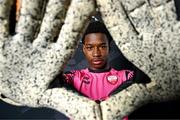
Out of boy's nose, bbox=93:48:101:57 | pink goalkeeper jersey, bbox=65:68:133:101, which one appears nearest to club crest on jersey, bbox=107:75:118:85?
pink goalkeeper jersey, bbox=65:68:133:101

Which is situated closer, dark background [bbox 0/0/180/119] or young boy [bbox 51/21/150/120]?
dark background [bbox 0/0/180/119]

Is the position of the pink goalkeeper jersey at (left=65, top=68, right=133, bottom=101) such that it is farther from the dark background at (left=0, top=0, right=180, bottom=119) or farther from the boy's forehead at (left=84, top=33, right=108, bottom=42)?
the boy's forehead at (left=84, top=33, right=108, bottom=42)

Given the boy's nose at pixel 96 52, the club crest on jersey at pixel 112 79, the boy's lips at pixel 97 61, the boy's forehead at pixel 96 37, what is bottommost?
the club crest on jersey at pixel 112 79

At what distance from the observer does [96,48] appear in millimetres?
1262

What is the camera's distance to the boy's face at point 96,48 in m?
1.24

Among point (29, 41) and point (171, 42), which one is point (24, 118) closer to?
point (29, 41)

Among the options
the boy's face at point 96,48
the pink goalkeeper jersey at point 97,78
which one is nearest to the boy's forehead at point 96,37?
the boy's face at point 96,48

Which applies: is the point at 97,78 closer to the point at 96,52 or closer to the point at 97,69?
the point at 97,69

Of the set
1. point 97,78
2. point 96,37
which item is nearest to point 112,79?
point 97,78

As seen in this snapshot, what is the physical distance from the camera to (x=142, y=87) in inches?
22.6

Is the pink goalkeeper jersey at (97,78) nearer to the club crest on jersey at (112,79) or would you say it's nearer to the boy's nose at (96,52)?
the club crest on jersey at (112,79)

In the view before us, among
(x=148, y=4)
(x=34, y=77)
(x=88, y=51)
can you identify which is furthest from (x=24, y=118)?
(x=148, y=4)

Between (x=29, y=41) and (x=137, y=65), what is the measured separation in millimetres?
192

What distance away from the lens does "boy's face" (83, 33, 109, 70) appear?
1.24 meters
